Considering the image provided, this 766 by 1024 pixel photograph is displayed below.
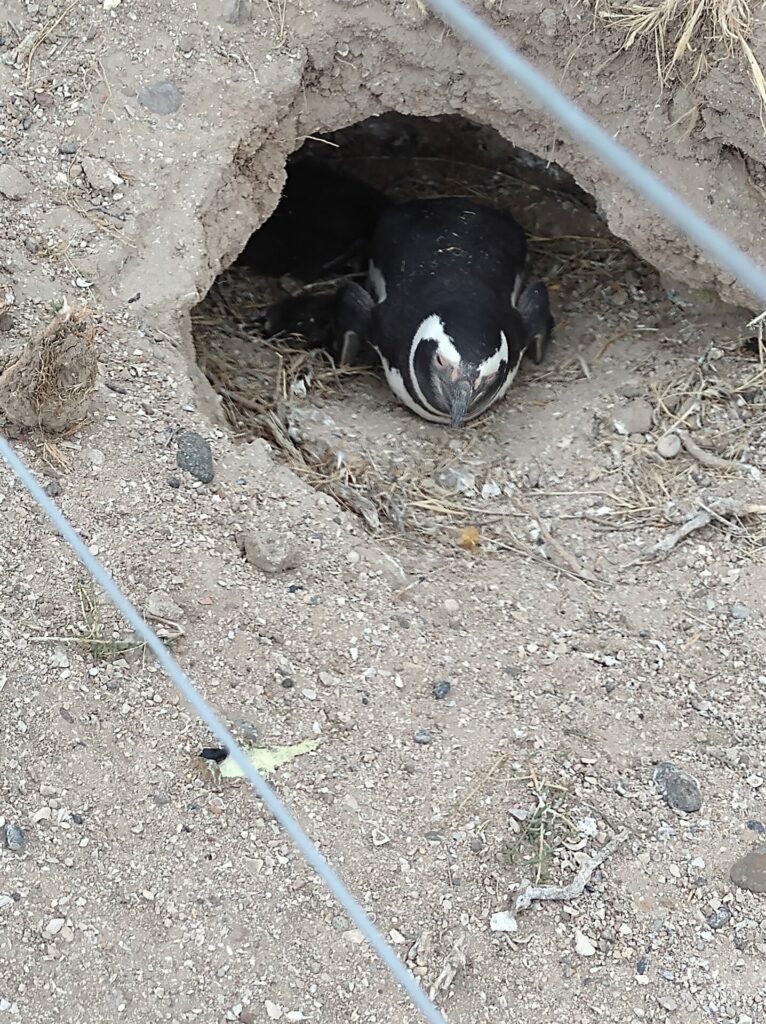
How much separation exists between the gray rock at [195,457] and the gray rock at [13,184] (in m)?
0.93

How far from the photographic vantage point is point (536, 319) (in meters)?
4.21

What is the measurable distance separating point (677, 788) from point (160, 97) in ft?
8.23

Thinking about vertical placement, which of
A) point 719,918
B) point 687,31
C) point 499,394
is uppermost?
point 687,31

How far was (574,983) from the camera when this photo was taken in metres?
2.04

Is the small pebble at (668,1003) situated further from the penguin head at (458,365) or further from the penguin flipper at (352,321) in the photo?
the penguin flipper at (352,321)

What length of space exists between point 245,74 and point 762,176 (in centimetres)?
166

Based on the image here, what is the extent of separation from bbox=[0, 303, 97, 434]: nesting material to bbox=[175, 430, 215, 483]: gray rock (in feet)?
0.89

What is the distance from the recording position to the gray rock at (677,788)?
2.32 m

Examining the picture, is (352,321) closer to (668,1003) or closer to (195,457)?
(195,457)

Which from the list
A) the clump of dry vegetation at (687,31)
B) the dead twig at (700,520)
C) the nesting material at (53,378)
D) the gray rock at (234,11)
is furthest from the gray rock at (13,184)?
the dead twig at (700,520)

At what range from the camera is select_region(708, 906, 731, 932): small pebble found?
6.97 ft

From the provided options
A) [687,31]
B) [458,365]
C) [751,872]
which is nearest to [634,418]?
[458,365]

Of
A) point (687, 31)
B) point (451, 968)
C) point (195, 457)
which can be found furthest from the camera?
point (687, 31)

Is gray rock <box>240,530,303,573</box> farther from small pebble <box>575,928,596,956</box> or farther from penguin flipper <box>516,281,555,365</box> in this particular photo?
penguin flipper <box>516,281,555,365</box>
